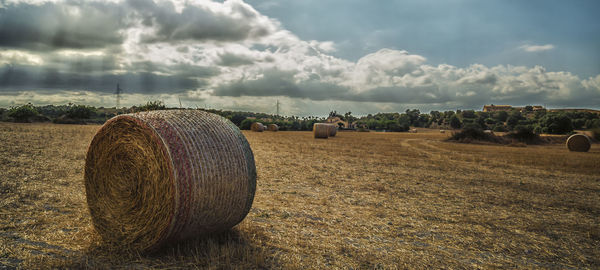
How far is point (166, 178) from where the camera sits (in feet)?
13.9

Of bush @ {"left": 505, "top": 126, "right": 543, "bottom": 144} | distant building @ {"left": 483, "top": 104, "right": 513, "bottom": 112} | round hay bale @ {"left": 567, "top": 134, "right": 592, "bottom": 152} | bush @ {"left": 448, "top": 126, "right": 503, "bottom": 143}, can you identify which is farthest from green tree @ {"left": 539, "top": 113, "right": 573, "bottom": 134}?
distant building @ {"left": 483, "top": 104, "right": 513, "bottom": 112}

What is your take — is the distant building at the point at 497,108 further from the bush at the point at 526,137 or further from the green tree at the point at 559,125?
the bush at the point at 526,137

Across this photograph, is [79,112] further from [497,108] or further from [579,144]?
[497,108]

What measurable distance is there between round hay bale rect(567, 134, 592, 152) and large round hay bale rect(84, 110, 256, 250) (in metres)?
33.1

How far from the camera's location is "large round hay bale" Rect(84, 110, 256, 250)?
424 cm

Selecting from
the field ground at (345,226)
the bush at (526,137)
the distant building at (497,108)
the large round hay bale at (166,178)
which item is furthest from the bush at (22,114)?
the distant building at (497,108)

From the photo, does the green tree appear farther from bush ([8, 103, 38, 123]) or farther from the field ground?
bush ([8, 103, 38, 123])

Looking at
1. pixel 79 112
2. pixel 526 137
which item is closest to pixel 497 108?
pixel 526 137

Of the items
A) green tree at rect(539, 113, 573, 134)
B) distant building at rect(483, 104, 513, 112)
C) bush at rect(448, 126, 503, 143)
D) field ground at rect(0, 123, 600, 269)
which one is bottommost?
field ground at rect(0, 123, 600, 269)

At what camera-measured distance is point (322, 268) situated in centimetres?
416

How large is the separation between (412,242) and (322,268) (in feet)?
6.01

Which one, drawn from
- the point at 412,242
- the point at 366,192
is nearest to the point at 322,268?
the point at 412,242

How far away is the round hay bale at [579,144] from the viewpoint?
27203 mm

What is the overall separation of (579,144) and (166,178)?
34342 mm
